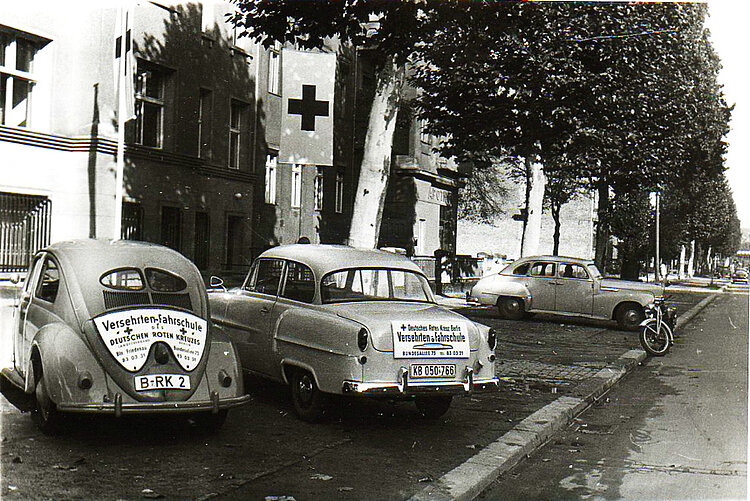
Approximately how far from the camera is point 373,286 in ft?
27.1

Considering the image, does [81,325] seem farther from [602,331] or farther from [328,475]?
[602,331]

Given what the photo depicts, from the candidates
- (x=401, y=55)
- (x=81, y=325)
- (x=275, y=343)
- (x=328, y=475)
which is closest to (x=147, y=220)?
(x=401, y=55)

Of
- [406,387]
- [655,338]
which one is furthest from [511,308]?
[406,387]

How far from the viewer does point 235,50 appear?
78.0ft

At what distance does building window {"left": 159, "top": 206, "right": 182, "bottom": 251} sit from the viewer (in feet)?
68.5

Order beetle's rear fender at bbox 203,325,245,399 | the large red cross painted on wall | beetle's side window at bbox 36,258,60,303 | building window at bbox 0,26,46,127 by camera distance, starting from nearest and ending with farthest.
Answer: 1. beetle's rear fender at bbox 203,325,245,399
2. beetle's side window at bbox 36,258,60,303
3. the large red cross painted on wall
4. building window at bbox 0,26,46,127

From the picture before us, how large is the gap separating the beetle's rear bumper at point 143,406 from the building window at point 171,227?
594 inches

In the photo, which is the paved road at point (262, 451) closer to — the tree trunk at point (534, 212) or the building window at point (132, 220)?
the building window at point (132, 220)

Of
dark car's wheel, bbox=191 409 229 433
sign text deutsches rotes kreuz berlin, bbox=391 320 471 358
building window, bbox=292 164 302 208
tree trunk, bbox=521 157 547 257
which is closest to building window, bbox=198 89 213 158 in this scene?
building window, bbox=292 164 302 208

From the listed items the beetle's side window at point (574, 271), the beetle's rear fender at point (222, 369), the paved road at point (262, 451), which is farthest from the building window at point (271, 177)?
the beetle's rear fender at point (222, 369)

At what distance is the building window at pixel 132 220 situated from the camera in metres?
19.5

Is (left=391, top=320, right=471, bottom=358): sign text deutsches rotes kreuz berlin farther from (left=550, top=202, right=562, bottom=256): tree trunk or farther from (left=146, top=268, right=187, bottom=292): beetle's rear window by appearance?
(left=550, top=202, right=562, bottom=256): tree trunk

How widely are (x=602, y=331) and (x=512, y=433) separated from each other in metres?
12.2

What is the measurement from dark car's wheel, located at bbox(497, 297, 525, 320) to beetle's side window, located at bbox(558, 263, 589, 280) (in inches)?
53.9
